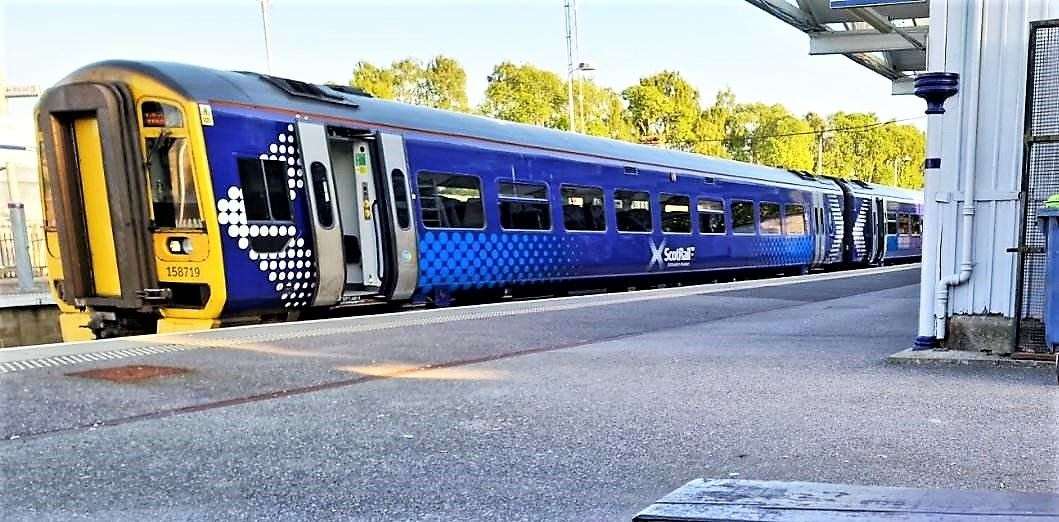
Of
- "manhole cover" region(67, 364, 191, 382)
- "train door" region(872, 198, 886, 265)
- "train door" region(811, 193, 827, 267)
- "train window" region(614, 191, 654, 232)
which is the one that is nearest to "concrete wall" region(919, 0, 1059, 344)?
"manhole cover" region(67, 364, 191, 382)

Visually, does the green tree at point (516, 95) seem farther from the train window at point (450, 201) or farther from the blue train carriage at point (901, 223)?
the train window at point (450, 201)

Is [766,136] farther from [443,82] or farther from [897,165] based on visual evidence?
[897,165]

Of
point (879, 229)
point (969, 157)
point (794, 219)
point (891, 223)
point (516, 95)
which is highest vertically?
point (516, 95)

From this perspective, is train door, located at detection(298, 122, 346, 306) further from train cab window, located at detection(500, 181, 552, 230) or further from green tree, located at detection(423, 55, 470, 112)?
green tree, located at detection(423, 55, 470, 112)

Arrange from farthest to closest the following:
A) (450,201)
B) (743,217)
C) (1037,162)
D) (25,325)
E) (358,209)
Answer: (743,217), (25,325), (450,201), (358,209), (1037,162)

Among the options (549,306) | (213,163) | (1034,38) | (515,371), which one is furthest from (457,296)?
(1034,38)

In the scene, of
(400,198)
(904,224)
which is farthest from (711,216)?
(904,224)

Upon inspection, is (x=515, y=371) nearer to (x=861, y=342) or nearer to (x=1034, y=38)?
(x=861, y=342)

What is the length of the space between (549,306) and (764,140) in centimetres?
4418

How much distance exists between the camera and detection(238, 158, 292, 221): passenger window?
8211mm

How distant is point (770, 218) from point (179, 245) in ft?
45.2

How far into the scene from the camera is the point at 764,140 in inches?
1996

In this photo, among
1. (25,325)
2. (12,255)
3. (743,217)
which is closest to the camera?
(25,325)

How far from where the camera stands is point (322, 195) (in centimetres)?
884
